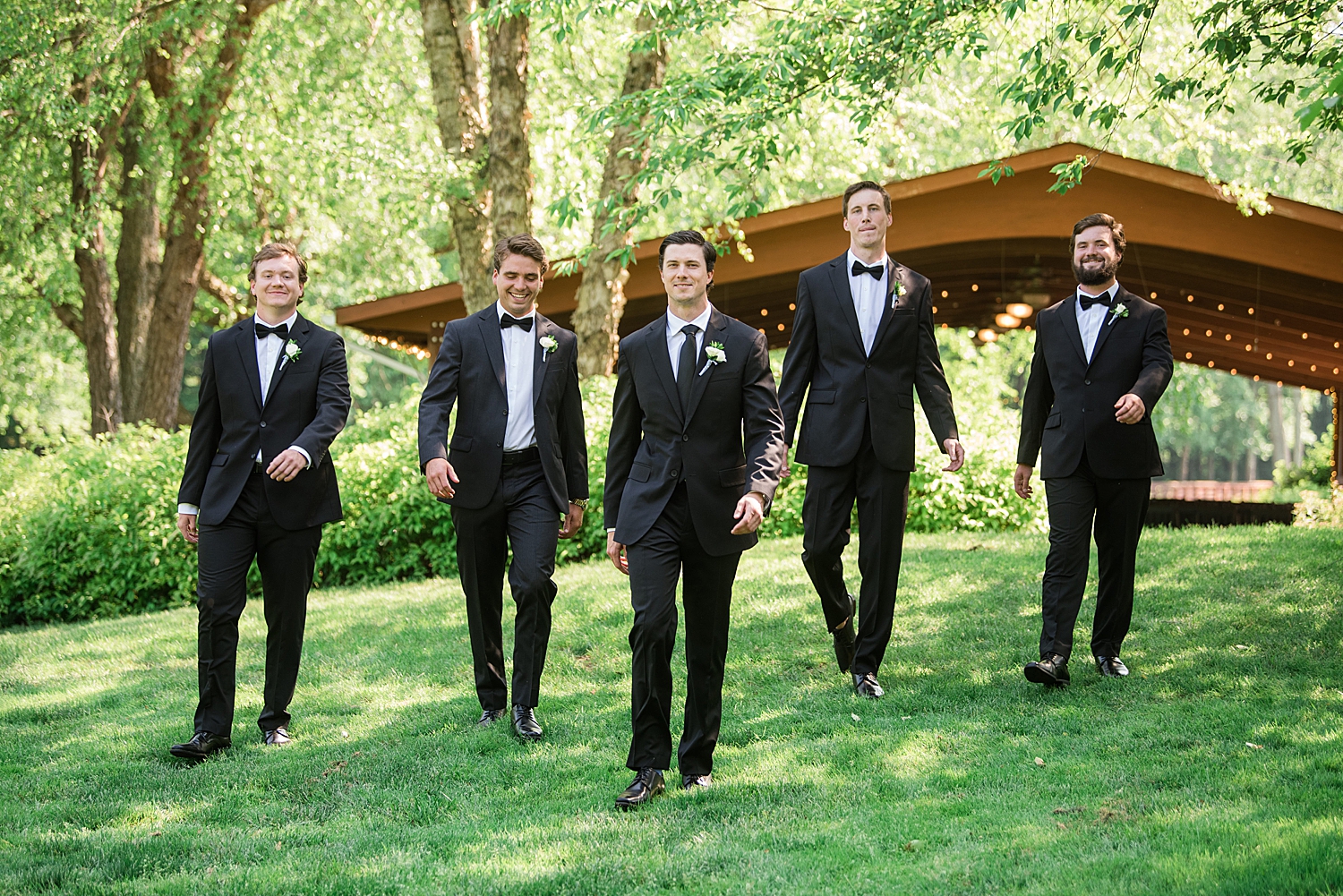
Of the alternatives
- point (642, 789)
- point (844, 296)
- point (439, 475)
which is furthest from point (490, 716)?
point (844, 296)

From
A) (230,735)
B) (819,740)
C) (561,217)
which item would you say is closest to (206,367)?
(230,735)

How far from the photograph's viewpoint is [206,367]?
5.59 m

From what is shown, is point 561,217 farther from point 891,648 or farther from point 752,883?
point 752,883

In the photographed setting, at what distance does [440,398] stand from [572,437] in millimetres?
680

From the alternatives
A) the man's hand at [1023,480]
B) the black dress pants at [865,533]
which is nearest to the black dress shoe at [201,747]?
the black dress pants at [865,533]

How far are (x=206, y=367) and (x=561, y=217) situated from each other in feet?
13.1

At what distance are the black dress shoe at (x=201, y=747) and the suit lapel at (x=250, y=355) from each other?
1.58 meters

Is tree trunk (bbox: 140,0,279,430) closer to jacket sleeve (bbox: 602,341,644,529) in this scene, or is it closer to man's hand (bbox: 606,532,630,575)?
jacket sleeve (bbox: 602,341,644,529)

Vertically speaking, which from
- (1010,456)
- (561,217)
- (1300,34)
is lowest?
(1010,456)

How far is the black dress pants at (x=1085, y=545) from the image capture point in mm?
5793

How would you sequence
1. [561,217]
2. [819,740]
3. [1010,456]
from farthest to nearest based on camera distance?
[1010,456], [561,217], [819,740]

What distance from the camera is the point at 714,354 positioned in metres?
4.41

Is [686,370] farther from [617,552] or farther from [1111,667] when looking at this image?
[1111,667]

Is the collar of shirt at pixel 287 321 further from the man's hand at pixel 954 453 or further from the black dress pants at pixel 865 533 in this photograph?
the man's hand at pixel 954 453
